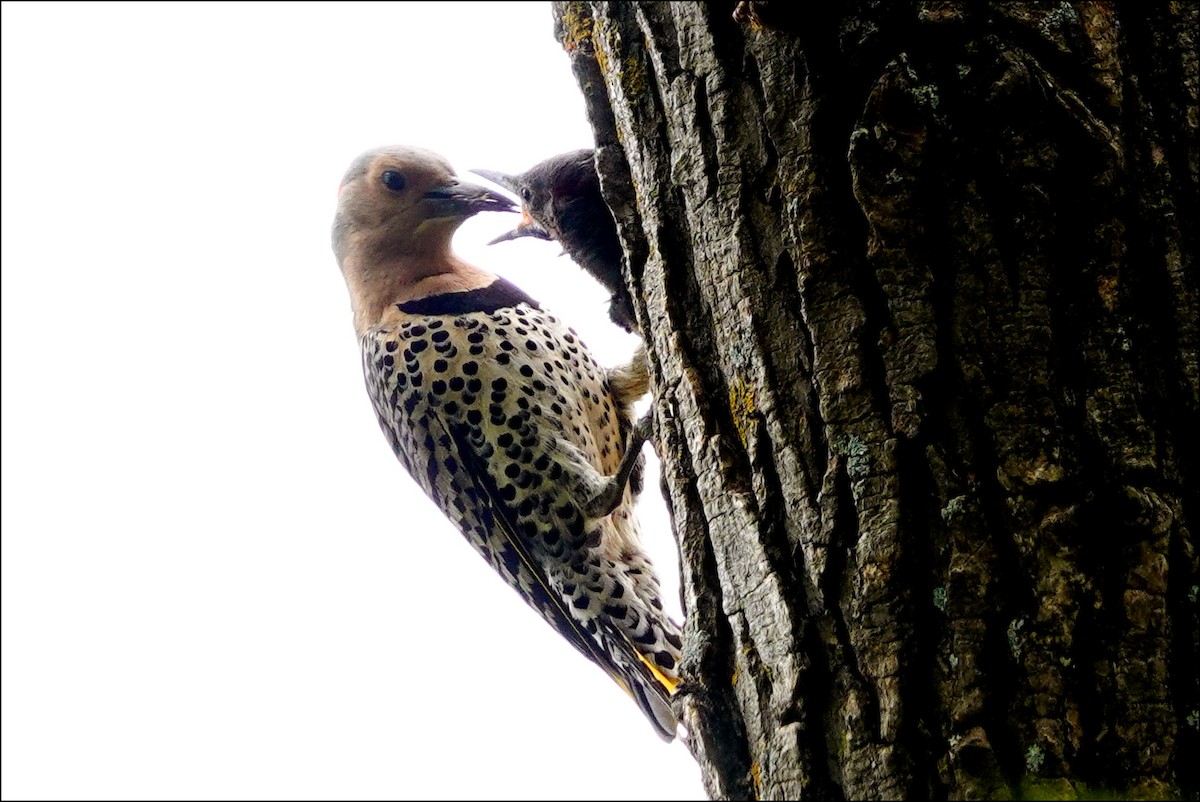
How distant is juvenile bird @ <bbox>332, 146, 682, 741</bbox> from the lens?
362 centimetres

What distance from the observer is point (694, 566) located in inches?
66.2

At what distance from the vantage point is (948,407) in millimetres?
1427

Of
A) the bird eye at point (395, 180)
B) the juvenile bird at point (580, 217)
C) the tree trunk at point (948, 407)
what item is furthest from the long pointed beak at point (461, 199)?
the tree trunk at point (948, 407)

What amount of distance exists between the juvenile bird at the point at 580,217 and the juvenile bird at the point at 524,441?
76 centimetres

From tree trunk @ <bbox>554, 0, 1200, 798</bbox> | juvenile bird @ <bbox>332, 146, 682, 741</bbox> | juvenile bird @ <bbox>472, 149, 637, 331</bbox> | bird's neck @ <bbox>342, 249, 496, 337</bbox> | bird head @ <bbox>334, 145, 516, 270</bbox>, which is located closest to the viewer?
tree trunk @ <bbox>554, 0, 1200, 798</bbox>

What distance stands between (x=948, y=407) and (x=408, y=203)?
9.90 feet

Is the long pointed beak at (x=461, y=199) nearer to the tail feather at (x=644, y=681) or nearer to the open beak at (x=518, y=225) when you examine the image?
the open beak at (x=518, y=225)

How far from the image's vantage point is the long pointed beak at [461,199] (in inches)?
159

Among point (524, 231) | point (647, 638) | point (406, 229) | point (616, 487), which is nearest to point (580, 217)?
point (524, 231)

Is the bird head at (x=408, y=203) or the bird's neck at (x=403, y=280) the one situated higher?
the bird head at (x=408, y=203)

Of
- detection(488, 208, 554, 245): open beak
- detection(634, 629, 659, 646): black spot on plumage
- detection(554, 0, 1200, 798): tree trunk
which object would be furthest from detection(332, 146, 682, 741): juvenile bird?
detection(554, 0, 1200, 798): tree trunk

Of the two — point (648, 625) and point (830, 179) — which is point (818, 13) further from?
point (648, 625)

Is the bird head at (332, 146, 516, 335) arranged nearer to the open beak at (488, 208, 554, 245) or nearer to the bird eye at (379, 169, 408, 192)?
the bird eye at (379, 169, 408, 192)

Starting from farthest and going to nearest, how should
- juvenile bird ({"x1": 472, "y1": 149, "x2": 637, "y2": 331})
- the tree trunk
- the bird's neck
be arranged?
the bird's neck → juvenile bird ({"x1": 472, "y1": 149, "x2": 637, "y2": 331}) → the tree trunk
